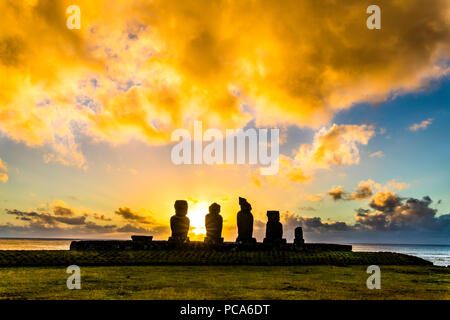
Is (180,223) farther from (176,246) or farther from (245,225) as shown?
(245,225)

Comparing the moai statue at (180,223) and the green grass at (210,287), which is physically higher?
the moai statue at (180,223)

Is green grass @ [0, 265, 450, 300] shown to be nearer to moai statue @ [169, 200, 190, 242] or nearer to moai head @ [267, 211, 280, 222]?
moai statue @ [169, 200, 190, 242]

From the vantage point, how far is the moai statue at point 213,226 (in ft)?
132

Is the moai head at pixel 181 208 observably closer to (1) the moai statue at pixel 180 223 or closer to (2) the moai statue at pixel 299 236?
(1) the moai statue at pixel 180 223

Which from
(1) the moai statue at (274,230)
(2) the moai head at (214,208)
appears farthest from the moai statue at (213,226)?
(1) the moai statue at (274,230)

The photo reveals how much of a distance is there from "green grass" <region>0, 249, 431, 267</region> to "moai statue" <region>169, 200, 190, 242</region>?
5.14 m

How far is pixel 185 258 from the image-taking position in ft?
98.5

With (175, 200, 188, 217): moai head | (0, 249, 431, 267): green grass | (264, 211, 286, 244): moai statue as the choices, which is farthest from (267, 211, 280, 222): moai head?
(175, 200, 188, 217): moai head

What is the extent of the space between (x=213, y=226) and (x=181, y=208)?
12.6 feet

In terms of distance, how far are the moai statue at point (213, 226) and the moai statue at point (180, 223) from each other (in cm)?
→ 214

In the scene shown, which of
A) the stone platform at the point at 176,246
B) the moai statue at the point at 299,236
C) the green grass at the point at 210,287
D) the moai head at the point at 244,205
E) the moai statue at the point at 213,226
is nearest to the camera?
the green grass at the point at 210,287
